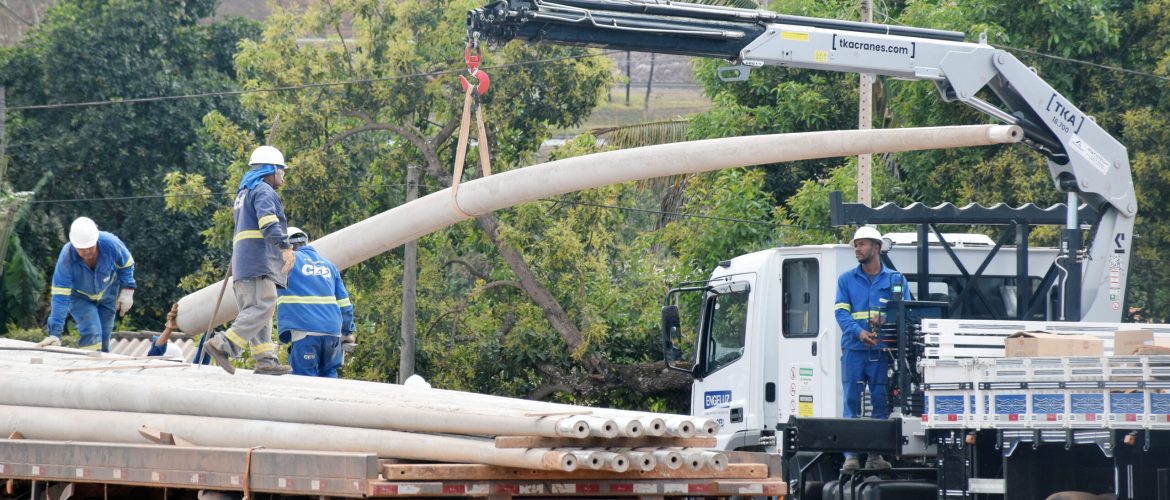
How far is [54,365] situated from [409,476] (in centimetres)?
458

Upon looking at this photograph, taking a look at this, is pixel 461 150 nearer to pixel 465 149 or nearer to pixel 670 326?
pixel 465 149

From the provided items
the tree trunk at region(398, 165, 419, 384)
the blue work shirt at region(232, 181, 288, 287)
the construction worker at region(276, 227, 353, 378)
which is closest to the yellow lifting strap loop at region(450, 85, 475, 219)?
Answer: the construction worker at region(276, 227, 353, 378)

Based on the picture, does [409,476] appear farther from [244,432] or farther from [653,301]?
[653,301]

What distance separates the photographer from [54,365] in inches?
388

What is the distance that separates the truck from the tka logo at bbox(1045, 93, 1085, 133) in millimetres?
12

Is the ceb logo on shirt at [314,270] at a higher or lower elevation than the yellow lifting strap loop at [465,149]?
lower

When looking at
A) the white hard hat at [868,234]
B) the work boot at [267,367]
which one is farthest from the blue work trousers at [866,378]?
the work boot at [267,367]

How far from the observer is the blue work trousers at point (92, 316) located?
40.8 ft

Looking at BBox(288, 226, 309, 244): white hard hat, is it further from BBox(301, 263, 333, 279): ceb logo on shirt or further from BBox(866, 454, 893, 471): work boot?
BBox(866, 454, 893, 471): work boot

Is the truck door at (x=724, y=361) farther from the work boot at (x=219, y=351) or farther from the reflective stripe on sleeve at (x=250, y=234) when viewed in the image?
the work boot at (x=219, y=351)

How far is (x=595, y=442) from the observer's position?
639 cm

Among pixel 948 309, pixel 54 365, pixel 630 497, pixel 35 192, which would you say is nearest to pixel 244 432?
pixel 630 497

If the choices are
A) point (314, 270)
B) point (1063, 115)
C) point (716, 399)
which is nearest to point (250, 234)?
point (314, 270)

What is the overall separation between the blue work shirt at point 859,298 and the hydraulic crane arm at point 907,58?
5.45ft
